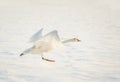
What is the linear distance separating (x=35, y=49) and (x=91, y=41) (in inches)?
12.3

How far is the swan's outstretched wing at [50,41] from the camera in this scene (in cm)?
137

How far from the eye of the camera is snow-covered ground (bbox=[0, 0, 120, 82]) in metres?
1.40

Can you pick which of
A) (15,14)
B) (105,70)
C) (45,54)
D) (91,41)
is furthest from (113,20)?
(15,14)

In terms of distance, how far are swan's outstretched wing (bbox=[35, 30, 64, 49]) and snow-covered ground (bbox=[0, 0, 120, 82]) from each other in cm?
7

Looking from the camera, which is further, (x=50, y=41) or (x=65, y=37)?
(x=65, y=37)

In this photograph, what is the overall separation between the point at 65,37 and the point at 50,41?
136 millimetres

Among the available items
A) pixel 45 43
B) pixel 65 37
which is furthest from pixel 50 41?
pixel 65 37

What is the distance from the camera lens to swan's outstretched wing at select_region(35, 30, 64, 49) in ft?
4.51

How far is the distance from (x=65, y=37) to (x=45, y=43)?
146 mm

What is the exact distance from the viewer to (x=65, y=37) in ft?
4.84

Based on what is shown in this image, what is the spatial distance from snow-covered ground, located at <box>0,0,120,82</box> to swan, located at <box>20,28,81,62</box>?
0.03 meters

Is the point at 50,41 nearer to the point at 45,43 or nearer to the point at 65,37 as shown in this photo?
the point at 45,43

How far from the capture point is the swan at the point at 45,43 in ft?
4.52

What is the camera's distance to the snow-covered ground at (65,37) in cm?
140
